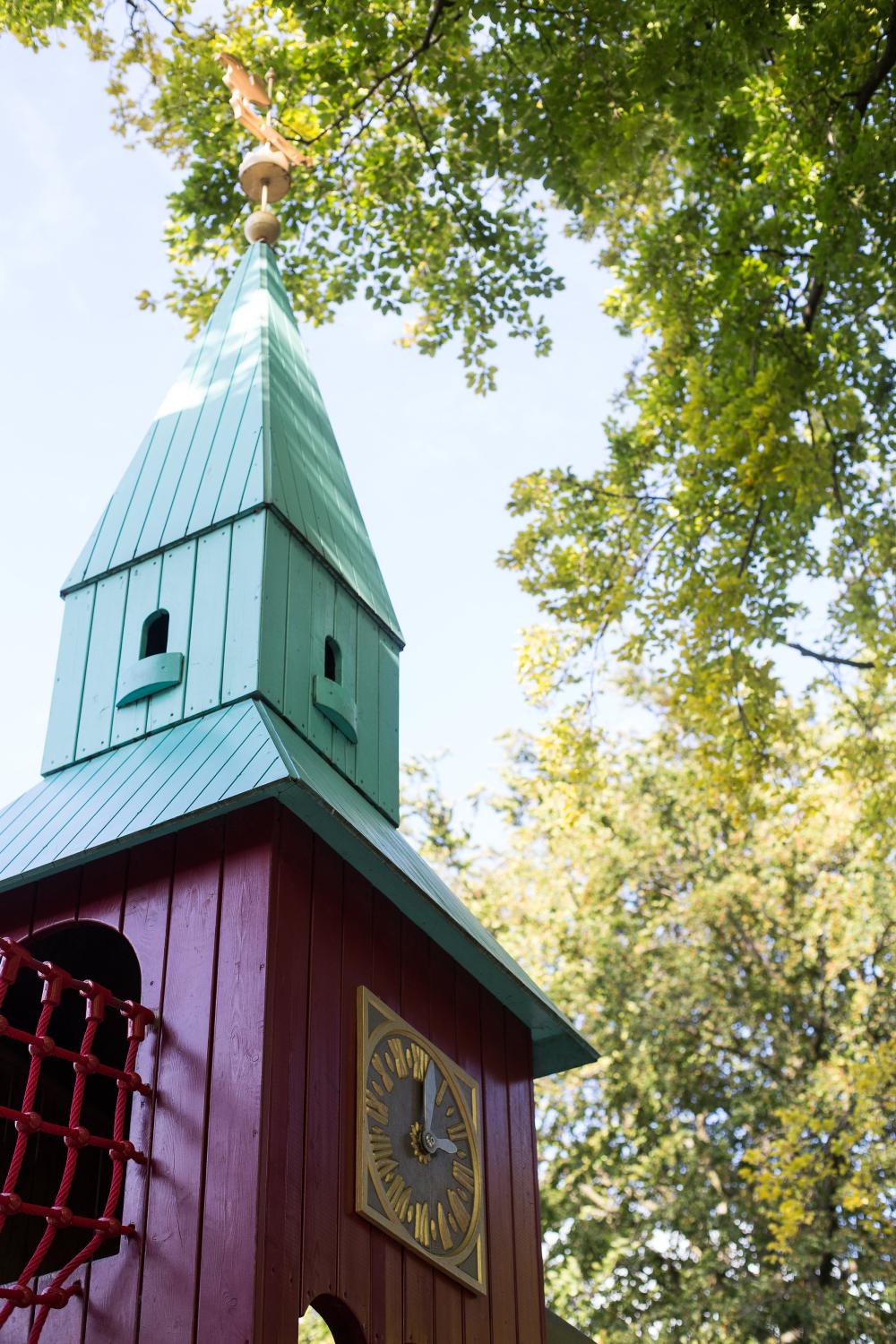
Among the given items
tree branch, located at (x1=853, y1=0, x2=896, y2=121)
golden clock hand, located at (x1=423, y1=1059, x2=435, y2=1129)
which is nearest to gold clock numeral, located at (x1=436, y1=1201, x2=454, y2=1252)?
golden clock hand, located at (x1=423, y1=1059, x2=435, y2=1129)

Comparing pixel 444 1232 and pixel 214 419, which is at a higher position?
pixel 214 419

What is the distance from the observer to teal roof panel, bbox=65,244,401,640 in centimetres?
768

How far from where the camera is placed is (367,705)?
7.73 m

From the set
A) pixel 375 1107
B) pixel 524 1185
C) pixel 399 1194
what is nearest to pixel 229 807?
pixel 375 1107

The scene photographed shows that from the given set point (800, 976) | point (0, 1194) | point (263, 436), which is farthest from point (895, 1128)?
point (0, 1194)

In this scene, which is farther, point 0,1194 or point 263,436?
point 263,436

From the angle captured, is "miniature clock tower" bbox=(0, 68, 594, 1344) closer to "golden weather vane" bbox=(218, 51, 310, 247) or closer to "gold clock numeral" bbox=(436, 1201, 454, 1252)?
"gold clock numeral" bbox=(436, 1201, 454, 1252)

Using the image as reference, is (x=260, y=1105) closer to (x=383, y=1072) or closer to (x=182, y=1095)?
(x=182, y=1095)

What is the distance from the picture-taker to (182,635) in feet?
23.3

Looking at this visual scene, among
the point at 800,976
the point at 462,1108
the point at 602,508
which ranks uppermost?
the point at 602,508

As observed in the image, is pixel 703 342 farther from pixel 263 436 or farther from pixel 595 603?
pixel 263 436

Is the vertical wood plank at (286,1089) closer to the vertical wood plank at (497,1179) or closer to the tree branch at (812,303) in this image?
the vertical wood plank at (497,1179)

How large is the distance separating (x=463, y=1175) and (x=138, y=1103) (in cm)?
165

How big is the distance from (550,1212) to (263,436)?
1236cm
